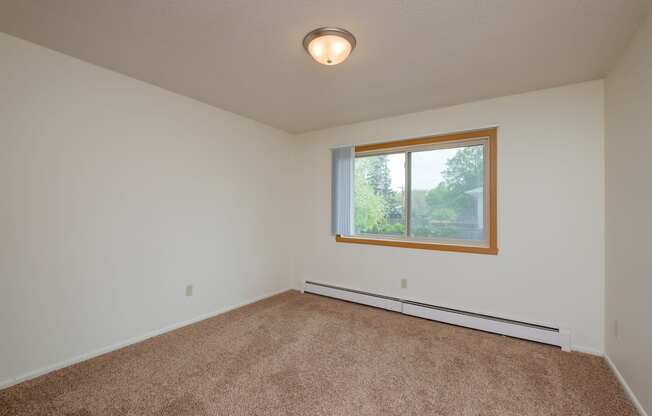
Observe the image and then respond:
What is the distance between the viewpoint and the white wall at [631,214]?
1632mm

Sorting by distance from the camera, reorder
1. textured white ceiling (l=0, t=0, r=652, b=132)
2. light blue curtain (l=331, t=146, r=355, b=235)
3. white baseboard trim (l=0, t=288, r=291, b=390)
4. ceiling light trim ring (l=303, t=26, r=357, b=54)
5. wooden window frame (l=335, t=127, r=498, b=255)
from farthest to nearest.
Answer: light blue curtain (l=331, t=146, r=355, b=235), wooden window frame (l=335, t=127, r=498, b=255), white baseboard trim (l=0, t=288, r=291, b=390), ceiling light trim ring (l=303, t=26, r=357, b=54), textured white ceiling (l=0, t=0, r=652, b=132)

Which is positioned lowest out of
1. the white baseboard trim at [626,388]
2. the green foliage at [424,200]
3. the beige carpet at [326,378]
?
the beige carpet at [326,378]

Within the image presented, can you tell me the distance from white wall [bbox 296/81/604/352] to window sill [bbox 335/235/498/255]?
55 mm

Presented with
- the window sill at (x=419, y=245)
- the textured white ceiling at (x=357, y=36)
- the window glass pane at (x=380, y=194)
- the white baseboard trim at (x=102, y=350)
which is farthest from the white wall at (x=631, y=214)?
the white baseboard trim at (x=102, y=350)

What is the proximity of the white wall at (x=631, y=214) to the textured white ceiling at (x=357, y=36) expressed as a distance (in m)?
0.25

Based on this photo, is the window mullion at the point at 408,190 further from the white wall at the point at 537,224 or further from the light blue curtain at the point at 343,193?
the light blue curtain at the point at 343,193

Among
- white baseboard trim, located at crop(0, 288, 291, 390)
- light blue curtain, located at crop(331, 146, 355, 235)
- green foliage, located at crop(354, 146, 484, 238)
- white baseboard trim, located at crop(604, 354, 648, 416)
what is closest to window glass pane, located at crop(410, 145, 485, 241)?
green foliage, located at crop(354, 146, 484, 238)

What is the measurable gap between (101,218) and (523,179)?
3.79 m

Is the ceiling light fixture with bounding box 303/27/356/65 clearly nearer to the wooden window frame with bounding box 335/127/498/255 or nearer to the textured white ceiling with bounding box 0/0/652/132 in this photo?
the textured white ceiling with bounding box 0/0/652/132

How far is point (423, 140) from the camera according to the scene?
3283 mm

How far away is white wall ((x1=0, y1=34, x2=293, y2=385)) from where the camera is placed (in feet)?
6.35

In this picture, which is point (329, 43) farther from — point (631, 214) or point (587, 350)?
point (587, 350)

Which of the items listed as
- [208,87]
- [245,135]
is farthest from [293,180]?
[208,87]

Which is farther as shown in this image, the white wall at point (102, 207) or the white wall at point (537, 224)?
the white wall at point (537, 224)
